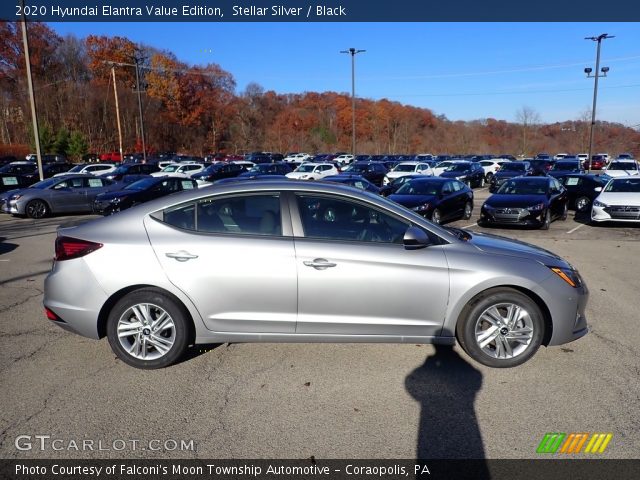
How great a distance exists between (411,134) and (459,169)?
65347 millimetres

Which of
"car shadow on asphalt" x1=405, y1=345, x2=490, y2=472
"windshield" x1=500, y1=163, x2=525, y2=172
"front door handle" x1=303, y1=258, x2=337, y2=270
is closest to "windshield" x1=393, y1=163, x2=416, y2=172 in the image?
"windshield" x1=500, y1=163, x2=525, y2=172

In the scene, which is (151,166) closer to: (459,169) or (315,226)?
(459,169)

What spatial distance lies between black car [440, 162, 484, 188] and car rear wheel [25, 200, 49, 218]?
68.0 feet

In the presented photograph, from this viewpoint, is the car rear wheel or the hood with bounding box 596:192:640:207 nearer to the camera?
the hood with bounding box 596:192:640:207

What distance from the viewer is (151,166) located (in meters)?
30.4

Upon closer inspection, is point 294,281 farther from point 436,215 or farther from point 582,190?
point 582,190

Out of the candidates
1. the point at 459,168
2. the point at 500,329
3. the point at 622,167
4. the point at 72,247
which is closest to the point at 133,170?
the point at 459,168

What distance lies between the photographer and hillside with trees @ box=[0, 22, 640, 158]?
61.8 m

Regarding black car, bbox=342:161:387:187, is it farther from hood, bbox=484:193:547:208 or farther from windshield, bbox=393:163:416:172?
hood, bbox=484:193:547:208

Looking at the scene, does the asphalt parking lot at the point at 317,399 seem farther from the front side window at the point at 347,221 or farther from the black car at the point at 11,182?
the black car at the point at 11,182

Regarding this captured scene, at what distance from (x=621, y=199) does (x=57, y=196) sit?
57.3 feet

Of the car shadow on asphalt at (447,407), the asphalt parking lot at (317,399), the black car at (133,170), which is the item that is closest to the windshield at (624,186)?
the asphalt parking lot at (317,399)
